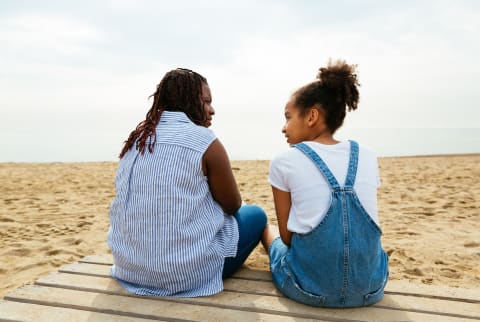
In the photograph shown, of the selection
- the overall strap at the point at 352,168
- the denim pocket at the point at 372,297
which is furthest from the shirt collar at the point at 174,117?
the denim pocket at the point at 372,297

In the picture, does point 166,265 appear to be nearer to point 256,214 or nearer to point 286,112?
point 256,214

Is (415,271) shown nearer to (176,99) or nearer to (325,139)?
(325,139)

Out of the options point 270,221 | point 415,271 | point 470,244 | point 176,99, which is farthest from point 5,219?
point 470,244

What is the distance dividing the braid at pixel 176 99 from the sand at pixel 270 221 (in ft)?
4.09

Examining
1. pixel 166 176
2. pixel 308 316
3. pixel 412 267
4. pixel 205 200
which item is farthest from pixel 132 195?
pixel 412 267

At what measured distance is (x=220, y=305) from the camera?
2137 mm

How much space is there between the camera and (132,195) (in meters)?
2.15

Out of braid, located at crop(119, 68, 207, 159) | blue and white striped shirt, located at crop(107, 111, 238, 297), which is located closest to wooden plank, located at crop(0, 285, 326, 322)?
blue and white striped shirt, located at crop(107, 111, 238, 297)

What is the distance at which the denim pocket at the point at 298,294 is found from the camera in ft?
6.90

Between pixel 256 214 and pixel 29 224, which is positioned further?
pixel 29 224

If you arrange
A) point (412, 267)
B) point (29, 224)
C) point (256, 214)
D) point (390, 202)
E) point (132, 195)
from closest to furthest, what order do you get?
point (132, 195) < point (256, 214) < point (412, 267) < point (29, 224) < point (390, 202)

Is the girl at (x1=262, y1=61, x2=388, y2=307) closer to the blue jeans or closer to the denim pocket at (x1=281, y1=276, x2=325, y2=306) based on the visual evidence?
the denim pocket at (x1=281, y1=276, x2=325, y2=306)

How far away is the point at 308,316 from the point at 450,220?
390cm

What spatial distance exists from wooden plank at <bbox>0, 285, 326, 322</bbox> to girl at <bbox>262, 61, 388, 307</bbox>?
24 centimetres
